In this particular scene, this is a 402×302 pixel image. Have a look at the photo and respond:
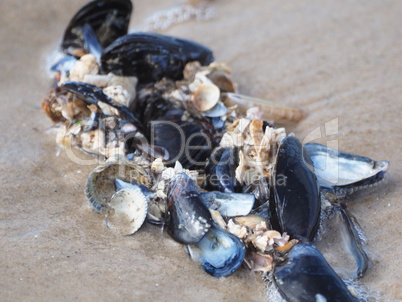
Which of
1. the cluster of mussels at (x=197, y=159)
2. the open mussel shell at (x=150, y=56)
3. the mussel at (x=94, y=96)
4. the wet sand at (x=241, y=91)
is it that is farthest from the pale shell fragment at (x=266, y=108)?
the mussel at (x=94, y=96)

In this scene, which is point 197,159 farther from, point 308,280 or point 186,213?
point 308,280

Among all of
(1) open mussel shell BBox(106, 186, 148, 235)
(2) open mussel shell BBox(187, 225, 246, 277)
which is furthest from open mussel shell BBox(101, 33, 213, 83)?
(2) open mussel shell BBox(187, 225, 246, 277)

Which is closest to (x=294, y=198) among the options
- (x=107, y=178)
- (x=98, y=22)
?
(x=107, y=178)

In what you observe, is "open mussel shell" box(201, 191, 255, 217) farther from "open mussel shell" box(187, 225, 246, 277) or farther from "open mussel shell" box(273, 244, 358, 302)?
"open mussel shell" box(273, 244, 358, 302)

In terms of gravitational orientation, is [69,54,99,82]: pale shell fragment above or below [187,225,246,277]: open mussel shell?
above

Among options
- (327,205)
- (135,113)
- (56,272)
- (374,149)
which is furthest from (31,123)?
(374,149)

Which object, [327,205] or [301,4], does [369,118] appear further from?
[301,4]
